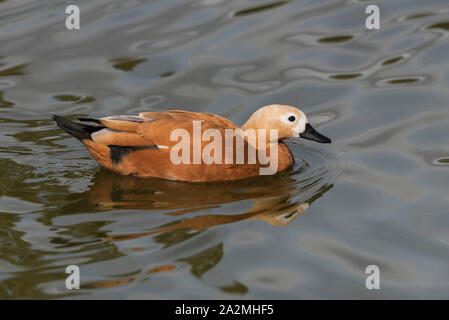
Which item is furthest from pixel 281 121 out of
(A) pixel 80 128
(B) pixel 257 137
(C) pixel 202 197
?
(A) pixel 80 128

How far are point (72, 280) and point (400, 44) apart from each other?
6725 millimetres

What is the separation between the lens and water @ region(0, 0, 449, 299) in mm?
6020

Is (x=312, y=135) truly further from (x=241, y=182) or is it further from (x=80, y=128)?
(x=80, y=128)

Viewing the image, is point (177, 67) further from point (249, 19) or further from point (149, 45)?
point (249, 19)

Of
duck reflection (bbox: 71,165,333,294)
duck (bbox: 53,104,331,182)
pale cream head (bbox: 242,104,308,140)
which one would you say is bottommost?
duck reflection (bbox: 71,165,333,294)

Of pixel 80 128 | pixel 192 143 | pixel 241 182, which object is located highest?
pixel 80 128

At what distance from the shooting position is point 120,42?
11.4 metres

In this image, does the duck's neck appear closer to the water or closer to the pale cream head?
the pale cream head

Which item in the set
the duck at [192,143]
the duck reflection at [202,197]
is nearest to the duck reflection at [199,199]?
the duck reflection at [202,197]

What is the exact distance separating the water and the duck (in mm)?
160

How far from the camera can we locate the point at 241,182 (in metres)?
7.83

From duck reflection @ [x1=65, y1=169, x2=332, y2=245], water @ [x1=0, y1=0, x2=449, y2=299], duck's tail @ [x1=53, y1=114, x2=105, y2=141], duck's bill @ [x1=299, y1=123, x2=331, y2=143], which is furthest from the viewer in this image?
duck's bill @ [x1=299, y1=123, x2=331, y2=143]

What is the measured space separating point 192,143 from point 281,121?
3.43 ft

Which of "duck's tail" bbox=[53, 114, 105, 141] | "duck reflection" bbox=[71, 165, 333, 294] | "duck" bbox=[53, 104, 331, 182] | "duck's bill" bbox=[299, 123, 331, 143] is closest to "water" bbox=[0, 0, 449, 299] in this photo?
"duck reflection" bbox=[71, 165, 333, 294]
